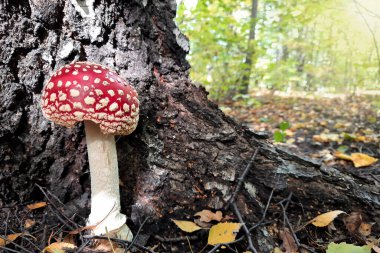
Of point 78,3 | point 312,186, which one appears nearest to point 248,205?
point 312,186

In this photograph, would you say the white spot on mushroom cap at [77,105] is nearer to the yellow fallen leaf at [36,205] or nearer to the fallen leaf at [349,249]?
the yellow fallen leaf at [36,205]

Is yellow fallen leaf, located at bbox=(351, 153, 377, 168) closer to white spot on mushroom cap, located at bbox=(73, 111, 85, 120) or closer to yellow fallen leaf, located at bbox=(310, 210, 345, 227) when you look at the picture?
yellow fallen leaf, located at bbox=(310, 210, 345, 227)

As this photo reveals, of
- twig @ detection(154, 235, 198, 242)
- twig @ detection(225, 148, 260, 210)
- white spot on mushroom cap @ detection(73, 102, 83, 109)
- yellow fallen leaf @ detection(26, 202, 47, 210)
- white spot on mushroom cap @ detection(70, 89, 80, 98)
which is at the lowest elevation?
twig @ detection(154, 235, 198, 242)

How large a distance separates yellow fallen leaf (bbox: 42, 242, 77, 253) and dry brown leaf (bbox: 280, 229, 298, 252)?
1175 mm

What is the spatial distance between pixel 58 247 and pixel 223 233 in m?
0.87

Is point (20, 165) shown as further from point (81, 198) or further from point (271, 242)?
point (271, 242)

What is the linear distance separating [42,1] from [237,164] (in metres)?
1.53

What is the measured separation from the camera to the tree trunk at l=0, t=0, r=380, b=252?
1.72 m

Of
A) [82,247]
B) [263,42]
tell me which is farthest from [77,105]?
[263,42]

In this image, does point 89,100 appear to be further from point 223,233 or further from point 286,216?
point 286,216

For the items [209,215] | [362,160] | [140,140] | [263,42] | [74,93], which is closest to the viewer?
[74,93]

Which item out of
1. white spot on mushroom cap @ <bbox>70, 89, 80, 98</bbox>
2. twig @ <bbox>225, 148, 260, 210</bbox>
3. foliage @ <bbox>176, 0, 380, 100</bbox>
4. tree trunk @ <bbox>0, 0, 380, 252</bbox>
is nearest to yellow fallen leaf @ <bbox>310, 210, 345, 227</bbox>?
tree trunk @ <bbox>0, 0, 380, 252</bbox>

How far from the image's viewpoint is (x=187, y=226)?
1.63m

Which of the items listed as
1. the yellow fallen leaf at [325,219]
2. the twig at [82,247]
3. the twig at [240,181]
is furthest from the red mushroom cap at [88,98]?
the yellow fallen leaf at [325,219]
